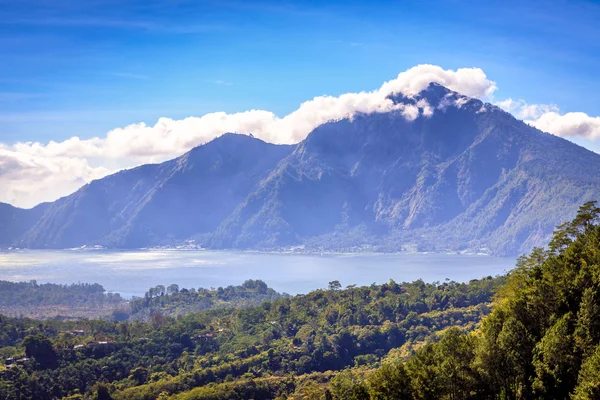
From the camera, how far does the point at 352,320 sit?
7700cm

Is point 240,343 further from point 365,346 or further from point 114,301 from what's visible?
point 114,301

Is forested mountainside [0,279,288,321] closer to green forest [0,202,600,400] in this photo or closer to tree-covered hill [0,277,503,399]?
tree-covered hill [0,277,503,399]

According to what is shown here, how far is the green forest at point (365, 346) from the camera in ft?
93.6

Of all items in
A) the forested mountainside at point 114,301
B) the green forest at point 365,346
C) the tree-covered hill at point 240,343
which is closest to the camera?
the green forest at point 365,346

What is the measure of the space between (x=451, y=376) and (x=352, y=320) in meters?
48.1

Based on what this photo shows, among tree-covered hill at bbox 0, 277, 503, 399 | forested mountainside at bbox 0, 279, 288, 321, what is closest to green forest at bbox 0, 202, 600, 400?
tree-covered hill at bbox 0, 277, 503, 399

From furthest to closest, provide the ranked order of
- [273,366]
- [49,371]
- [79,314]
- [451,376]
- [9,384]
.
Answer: [79,314] → [273,366] → [49,371] → [9,384] → [451,376]

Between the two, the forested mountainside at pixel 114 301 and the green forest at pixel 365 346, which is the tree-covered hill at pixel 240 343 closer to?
the green forest at pixel 365 346

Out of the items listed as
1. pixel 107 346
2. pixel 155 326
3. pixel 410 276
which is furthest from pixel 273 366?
pixel 410 276

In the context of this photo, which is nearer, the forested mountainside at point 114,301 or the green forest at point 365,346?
the green forest at point 365,346

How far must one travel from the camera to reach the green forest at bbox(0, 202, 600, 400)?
2852cm

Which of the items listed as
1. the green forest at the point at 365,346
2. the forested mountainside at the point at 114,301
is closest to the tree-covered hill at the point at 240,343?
the green forest at the point at 365,346

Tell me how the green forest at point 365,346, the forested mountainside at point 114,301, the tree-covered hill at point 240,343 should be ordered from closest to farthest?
the green forest at point 365,346, the tree-covered hill at point 240,343, the forested mountainside at point 114,301

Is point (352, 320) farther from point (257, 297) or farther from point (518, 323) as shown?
point (257, 297)
